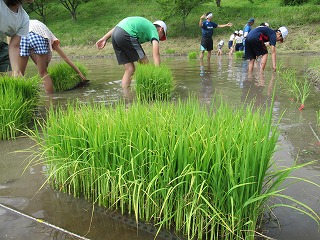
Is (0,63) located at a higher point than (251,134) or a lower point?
higher

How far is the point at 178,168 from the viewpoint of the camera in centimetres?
156

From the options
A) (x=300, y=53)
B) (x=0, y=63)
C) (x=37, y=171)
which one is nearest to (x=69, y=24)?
(x=300, y=53)

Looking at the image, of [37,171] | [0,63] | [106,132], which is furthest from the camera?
[0,63]

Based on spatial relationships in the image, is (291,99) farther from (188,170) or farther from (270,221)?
(188,170)

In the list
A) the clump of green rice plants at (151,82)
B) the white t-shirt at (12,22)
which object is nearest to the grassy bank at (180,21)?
the clump of green rice plants at (151,82)

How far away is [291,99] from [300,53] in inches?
500

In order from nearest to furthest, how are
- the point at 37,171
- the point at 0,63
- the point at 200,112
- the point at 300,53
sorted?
the point at 200,112 → the point at 37,171 → the point at 0,63 → the point at 300,53

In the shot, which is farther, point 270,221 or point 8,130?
point 8,130

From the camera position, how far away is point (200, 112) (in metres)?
2.02

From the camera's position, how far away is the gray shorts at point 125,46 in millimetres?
5227

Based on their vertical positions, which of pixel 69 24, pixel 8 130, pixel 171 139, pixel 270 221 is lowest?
pixel 270 221

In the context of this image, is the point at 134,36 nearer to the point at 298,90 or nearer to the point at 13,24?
the point at 13,24

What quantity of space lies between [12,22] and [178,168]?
2765 mm

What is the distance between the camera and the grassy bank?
20.0 metres
